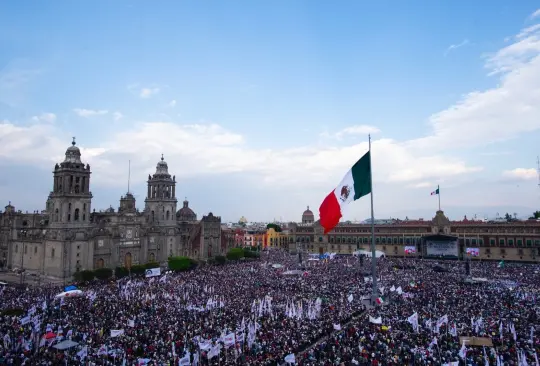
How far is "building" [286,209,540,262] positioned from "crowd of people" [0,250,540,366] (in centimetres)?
3542

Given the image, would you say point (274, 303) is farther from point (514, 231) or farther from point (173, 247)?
point (514, 231)

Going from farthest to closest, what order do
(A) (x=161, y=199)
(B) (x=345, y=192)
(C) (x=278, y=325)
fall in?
1. (A) (x=161, y=199)
2. (B) (x=345, y=192)
3. (C) (x=278, y=325)

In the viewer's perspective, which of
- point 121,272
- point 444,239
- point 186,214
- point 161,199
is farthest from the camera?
point 186,214

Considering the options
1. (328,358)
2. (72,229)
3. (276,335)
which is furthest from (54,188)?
(328,358)

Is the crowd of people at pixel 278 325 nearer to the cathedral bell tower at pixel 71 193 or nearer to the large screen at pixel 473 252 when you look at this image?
the cathedral bell tower at pixel 71 193

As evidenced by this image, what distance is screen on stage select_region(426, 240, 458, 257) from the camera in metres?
79.7

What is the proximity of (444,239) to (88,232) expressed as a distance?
6761 cm

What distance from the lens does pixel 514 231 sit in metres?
76.8

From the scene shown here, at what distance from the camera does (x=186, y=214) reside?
106m

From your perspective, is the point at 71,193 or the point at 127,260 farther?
the point at 127,260

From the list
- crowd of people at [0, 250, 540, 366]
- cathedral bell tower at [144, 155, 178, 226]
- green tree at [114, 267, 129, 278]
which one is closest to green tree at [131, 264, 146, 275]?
green tree at [114, 267, 129, 278]

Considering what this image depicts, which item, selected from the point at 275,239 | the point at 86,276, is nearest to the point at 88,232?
the point at 86,276

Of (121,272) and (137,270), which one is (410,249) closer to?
(137,270)

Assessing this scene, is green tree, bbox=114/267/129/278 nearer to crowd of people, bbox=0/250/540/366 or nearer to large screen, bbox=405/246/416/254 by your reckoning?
crowd of people, bbox=0/250/540/366
